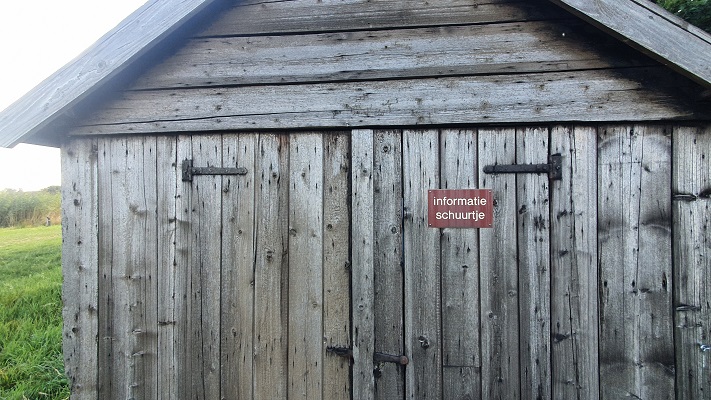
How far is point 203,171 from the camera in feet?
7.97

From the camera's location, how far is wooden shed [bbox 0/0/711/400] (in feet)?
7.02

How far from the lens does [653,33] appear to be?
6.33 feet

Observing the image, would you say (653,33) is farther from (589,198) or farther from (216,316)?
(216,316)

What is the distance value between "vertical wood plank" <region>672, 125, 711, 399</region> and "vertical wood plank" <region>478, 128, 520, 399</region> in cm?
91

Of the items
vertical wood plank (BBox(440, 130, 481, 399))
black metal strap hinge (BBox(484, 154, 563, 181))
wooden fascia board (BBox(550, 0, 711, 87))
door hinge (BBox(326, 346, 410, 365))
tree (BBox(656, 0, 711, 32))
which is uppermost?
tree (BBox(656, 0, 711, 32))

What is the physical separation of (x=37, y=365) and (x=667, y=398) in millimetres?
6498

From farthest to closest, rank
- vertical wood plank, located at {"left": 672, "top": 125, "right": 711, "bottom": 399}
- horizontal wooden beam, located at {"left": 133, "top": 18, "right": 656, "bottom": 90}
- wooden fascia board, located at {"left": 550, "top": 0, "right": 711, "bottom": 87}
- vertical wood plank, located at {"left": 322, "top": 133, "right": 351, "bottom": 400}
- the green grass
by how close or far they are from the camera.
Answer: the green grass → vertical wood plank, located at {"left": 322, "top": 133, "right": 351, "bottom": 400} → horizontal wooden beam, located at {"left": 133, "top": 18, "right": 656, "bottom": 90} → vertical wood plank, located at {"left": 672, "top": 125, "right": 711, "bottom": 399} → wooden fascia board, located at {"left": 550, "top": 0, "right": 711, "bottom": 87}

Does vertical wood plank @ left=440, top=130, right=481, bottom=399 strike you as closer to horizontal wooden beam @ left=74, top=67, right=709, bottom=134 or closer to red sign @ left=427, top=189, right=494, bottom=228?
red sign @ left=427, top=189, right=494, bottom=228

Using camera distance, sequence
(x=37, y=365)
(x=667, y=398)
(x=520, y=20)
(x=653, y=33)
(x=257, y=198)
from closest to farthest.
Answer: (x=653, y=33), (x=667, y=398), (x=520, y=20), (x=257, y=198), (x=37, y=365)

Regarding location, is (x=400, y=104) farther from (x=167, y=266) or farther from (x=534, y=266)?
(x=167, y=266)

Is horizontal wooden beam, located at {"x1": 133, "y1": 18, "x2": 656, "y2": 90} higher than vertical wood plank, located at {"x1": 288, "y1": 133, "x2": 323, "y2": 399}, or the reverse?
horizontal wooden beam, located at {"x1": 133, "y1": 18, "x2": 656, "y2": 90}

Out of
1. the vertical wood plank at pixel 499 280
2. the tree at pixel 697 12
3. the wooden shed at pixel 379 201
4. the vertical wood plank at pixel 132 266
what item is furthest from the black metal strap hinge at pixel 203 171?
the tree at pixel 697 12

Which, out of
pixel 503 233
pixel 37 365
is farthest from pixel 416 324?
pixel 37 365

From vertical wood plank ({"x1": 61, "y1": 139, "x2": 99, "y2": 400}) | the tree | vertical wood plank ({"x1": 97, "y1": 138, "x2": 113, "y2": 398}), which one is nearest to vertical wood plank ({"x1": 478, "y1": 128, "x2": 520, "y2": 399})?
vertical wood plank ({"x1": 97, "y1": 138, "x2": 113, "y2": 398})
